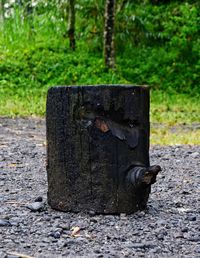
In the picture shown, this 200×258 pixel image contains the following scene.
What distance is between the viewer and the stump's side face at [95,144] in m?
3.61

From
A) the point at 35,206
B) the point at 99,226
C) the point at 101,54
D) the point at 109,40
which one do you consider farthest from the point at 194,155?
the point at 101,54

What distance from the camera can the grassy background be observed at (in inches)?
569

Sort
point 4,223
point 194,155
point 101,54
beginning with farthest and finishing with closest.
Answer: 1. point 101,54
2. point 194,155
3. point 4,223

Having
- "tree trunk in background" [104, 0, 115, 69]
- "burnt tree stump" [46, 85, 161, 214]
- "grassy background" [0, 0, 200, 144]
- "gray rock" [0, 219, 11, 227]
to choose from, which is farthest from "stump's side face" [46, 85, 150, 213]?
"tree trunk in background" [104, 0, 115, 69]

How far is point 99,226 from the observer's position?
3490mm

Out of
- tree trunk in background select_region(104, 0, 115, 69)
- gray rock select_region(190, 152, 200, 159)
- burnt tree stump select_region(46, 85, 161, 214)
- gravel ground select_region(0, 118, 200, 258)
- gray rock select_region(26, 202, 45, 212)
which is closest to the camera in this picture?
gravel ground select_region(0, 118, 200, 258)

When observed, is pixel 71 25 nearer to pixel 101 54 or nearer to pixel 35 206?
pixel 101 54

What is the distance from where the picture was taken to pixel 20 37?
675 inches

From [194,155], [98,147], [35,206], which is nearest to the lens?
[98,147]

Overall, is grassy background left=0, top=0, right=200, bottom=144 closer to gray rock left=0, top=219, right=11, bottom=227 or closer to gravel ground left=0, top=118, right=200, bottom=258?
gravel ground left=0, top=118, right=200, bottom=258

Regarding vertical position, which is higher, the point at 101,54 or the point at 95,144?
the point at 101,54

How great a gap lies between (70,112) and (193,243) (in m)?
0.99

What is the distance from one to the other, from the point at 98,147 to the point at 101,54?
42.9ft

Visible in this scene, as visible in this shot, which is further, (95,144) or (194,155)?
(194,155)
